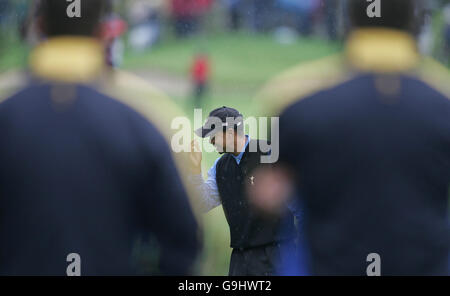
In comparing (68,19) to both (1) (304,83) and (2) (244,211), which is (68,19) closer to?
(1) (304,83)

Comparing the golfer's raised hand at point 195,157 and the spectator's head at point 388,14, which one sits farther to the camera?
the golfer's raised hand at point 195,157

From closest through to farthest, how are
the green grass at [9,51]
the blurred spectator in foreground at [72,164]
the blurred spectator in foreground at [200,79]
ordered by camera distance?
the blurred spectator in foreground at [72,164] < the green grass at [9,51] < the blurred spectator in foreground at [200,79]

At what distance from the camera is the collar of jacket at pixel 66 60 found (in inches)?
76.3

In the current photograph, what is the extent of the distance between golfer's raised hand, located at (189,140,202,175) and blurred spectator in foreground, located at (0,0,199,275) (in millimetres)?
1210

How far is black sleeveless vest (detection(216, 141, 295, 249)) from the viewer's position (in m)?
3.46

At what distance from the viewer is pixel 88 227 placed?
194 centimetres

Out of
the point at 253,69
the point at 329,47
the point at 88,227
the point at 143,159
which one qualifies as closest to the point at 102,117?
the point at 143,159

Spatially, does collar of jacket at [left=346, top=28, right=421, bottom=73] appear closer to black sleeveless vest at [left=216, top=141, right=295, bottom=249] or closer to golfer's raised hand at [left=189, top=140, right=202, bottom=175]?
golfer's raised hand at [left=189, top=140, right=202, bottom=175]

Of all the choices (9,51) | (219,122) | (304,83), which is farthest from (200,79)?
(304,83)

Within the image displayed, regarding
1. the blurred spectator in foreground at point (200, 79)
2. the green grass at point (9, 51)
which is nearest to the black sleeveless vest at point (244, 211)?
the green grass at point (9, 51)

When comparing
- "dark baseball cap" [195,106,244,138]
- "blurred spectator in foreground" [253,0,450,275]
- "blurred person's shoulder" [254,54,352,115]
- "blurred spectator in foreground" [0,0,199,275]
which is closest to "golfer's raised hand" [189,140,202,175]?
"dark baseball cap" [195,106,244,138]

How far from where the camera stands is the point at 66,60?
1.94 m

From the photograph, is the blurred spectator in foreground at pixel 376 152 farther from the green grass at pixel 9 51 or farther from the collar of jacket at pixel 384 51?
the green grass at pixel 9 51

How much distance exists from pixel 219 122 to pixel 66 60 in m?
1.53
